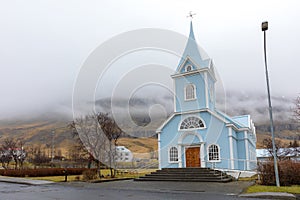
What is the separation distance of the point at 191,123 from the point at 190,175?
17.2 feet

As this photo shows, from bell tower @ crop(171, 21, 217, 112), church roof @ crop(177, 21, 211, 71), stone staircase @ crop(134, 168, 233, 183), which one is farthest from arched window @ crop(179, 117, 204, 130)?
church roof @ crop(177, 21, 211, 71)

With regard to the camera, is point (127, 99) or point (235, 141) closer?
point (127, 99)

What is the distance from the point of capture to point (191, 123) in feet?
80.0

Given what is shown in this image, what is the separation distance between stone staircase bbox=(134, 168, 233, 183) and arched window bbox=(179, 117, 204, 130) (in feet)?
13.3

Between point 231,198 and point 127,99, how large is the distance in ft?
18.9

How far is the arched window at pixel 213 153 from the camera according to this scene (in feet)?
75.2

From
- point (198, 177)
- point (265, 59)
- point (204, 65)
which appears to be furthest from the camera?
point (204, 65)

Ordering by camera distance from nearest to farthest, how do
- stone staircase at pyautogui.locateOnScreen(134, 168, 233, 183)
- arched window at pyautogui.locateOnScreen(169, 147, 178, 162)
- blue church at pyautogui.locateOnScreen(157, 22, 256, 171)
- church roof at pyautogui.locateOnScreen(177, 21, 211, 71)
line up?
stone staircase at pyautogui.locateOnScreen(134, 168, 233, 183) → blue church at pyautogui.locateOnScreen(157, 22, 256, 171) → arched window at pyautogui.locateOnScreen(169, 147, 178, 162) → church roof at pyautogui.locateOnScreen(177, 21, 211, 71)

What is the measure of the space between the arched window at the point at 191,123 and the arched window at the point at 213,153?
1.89m

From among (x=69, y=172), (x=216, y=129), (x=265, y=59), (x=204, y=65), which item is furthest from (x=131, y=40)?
(x=69, y=172)

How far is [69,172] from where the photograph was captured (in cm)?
3619

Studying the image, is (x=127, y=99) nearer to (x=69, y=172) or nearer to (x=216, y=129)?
(x=216, y=129)

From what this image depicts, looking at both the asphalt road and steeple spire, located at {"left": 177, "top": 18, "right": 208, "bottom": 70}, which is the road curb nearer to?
the asphalt road

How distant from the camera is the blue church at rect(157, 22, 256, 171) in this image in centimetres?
2289
